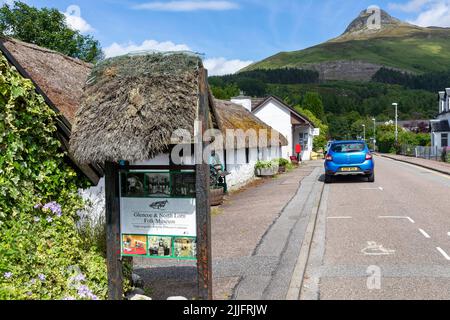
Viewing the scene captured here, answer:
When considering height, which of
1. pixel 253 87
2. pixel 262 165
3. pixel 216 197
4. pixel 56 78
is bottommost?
pixel 216 197

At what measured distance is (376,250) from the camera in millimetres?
8539

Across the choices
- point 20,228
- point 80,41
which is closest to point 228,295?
point 20,228

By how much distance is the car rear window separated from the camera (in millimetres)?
20797

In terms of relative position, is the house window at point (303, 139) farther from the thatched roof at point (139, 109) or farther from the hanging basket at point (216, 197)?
the thatched roof at point (139, 109)

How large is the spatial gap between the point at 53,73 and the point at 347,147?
14411 millimetres

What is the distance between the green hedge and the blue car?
15.0 meters

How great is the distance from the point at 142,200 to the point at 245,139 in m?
18.9

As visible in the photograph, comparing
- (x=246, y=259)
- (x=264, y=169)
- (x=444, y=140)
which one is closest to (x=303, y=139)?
A: (x=444, y=140)

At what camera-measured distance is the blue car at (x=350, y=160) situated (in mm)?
20500

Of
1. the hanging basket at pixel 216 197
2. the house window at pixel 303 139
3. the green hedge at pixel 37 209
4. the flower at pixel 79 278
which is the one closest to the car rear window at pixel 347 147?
the hanging basket at pixel 216 197

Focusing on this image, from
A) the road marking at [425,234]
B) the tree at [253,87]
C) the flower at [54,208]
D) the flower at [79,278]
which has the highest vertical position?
the tree at [253,87]

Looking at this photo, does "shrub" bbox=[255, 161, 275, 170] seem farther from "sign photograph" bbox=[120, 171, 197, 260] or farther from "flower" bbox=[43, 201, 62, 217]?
"sign photograph" bbox=[120, 171, 197, 260]

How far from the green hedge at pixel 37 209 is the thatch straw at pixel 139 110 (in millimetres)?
1101

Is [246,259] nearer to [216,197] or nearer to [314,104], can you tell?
[216,197]
